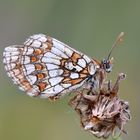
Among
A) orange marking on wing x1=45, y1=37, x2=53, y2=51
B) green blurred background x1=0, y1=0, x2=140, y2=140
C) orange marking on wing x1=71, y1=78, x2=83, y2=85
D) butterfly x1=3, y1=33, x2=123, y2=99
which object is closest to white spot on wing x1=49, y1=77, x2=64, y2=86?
butterfly x1=3, y1=33, x2=123, y2=99

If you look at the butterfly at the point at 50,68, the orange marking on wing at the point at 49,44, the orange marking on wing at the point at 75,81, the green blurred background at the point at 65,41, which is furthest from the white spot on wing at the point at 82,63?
the green blurred background at the point at 65,41

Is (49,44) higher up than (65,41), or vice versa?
(65,41)

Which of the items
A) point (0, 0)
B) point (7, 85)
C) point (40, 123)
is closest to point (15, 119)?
point (40, 123)

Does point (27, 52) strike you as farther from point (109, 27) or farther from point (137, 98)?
point (109, 27)

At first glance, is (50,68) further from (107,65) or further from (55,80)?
(107,65)

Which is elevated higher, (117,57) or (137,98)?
(117,57)

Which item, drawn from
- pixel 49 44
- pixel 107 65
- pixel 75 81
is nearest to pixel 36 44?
pixel 49 44

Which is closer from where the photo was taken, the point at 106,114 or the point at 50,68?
the point at 106,114
